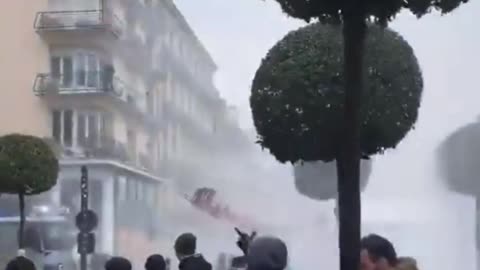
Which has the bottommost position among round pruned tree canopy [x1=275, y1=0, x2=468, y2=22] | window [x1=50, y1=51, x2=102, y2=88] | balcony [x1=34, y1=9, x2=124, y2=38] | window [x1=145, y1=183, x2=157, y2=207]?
window [x1=145, y1=183, x2=157, y2=207]

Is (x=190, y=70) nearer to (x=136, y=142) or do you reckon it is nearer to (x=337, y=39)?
(x=136, y=142)

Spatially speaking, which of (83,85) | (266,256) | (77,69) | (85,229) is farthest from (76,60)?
(266,256)

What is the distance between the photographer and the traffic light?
34.8 feet

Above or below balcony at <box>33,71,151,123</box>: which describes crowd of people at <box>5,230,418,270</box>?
below

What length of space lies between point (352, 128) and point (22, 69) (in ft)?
26.9

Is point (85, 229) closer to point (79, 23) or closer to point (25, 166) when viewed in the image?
point (25, 166)

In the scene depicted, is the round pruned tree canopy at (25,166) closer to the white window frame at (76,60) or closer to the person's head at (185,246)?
the white window frame at (76,60)

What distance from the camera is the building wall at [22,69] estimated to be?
12.5 metres

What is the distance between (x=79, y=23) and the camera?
40.9 feet

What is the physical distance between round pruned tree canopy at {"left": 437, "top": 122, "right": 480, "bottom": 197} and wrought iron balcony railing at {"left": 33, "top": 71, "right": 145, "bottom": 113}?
3.52 metres

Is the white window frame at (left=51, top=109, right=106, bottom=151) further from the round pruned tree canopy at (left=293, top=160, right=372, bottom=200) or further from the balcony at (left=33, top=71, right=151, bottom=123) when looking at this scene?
the round pruned tree canopy at (left=293, top=160, right=372, bottom=200)

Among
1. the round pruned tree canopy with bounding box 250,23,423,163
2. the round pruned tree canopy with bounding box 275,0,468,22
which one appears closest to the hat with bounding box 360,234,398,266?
the round pruned tree canopy with bounding box 275,0,468,22

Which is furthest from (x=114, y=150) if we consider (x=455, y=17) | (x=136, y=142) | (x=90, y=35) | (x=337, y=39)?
(x=337, y=39)

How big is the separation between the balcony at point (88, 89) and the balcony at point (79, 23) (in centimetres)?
47
